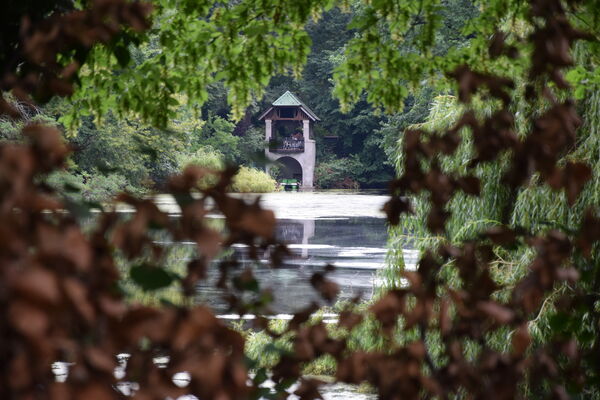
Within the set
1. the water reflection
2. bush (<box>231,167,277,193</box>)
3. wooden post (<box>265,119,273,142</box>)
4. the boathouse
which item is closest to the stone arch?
the boathouse

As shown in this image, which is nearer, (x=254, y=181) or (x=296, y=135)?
(x=254, y=181)

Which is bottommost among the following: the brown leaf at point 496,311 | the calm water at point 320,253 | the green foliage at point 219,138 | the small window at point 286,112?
the calm water at point 320,253

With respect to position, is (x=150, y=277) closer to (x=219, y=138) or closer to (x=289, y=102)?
(x=219, y=138)

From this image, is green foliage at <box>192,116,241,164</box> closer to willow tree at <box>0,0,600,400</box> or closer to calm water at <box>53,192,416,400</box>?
calm water at <box>53,192,416,400</box>

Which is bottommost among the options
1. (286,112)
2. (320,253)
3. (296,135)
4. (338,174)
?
(320,253)

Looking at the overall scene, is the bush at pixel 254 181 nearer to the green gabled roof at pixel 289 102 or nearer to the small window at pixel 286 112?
the green gabled roof at pixel 289 102

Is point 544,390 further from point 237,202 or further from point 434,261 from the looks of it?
point 237,202

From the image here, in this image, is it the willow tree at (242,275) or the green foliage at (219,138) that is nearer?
the willow tree at (242,275)

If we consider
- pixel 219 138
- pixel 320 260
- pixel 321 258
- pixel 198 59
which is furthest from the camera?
pixel 219 138

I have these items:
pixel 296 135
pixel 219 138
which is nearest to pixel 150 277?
pixel 219 138

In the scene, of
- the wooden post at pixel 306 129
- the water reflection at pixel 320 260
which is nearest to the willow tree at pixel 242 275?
the water reflection at pixel 320 260

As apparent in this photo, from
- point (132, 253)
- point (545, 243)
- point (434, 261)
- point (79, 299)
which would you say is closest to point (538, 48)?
point (545, 243)

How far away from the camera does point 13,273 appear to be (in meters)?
1.01

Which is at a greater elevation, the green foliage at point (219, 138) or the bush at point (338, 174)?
the green foliage at point (219, 138)
